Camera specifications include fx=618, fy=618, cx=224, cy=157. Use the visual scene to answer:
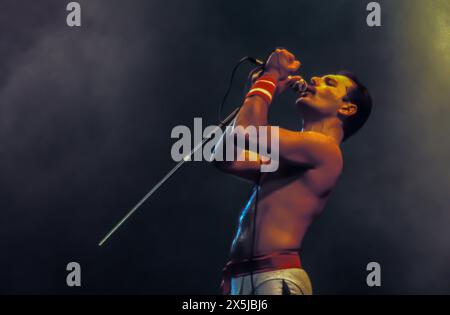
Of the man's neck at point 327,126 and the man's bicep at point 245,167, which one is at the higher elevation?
the man's neck at point 327,126

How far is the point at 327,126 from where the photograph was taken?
274 cm

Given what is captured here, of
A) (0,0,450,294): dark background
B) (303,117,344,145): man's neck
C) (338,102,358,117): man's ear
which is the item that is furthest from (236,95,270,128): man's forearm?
Answer: (0,0,450,294): dark background

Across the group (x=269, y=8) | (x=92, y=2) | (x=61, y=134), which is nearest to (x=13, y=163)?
(x=61, y=134)

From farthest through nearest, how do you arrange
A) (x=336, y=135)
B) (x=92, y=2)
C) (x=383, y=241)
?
(x=92, y=2), (x=383, y=241), (x=336, y=135)

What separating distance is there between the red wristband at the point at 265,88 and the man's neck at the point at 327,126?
0.26 metres

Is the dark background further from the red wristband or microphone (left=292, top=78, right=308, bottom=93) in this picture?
the red wristband

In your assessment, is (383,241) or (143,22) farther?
(143,22)

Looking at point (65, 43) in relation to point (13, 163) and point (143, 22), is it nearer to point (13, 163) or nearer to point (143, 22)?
point (143, 22)

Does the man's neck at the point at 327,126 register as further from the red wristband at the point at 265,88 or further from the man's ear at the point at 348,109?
the red wristband at the point at 265,88

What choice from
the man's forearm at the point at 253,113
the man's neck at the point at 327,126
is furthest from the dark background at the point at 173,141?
the man's forearm at the point at 253,113

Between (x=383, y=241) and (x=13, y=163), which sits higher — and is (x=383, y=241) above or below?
below

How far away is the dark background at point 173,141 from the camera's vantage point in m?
4.58

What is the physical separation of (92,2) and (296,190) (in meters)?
3.05

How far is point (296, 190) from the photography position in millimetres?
2504
